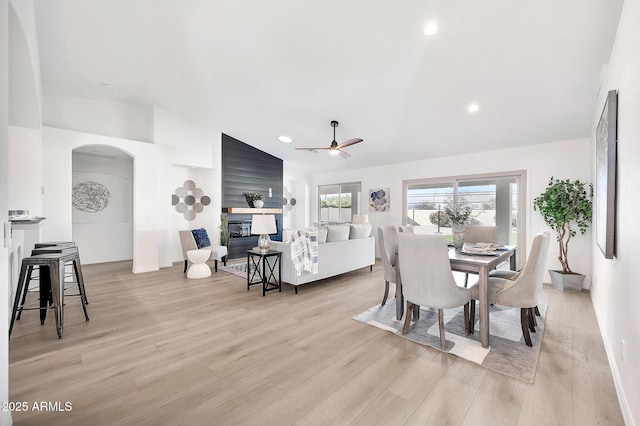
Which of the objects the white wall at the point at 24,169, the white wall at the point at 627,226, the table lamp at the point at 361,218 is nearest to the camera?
the white wall at the point at 627,226

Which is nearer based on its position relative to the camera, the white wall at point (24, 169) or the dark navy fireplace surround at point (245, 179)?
the white wall at point (24, 169)

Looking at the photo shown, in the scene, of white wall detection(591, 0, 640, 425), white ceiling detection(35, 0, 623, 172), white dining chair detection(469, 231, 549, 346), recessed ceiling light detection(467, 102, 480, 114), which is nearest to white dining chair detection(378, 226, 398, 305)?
white dining chair detection(469, 231, 549, 346)

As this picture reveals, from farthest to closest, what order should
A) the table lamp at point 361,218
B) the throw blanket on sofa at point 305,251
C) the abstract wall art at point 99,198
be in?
the table lamp at point 361,218 → the abstract wall art at point 99,198 → the throw blanket on sofa at point 305,251

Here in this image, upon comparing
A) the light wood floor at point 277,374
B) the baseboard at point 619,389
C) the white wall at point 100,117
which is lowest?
the light wood floor at point 277,374

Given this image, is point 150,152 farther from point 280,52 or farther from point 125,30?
point 280,52

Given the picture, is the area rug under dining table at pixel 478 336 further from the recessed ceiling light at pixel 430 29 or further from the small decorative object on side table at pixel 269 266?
the recessed ceiling light at pixel 430 29

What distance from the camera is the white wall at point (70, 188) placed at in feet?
14.9

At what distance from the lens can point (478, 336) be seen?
2633 mm

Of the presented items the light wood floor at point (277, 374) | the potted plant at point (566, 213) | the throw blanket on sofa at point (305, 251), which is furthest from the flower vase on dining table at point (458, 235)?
the potted plant at point (566, 213)

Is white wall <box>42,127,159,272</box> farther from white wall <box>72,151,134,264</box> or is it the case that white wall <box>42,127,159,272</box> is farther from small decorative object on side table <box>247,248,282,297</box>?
small decorative object on side table <box>247,248,282,297</box>

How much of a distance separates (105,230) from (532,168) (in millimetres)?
8628

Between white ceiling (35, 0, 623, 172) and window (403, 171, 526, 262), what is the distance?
695 mm

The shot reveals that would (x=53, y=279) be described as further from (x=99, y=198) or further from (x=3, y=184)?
(x=99, y=198)

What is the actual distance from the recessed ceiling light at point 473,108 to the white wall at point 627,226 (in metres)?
1.55
